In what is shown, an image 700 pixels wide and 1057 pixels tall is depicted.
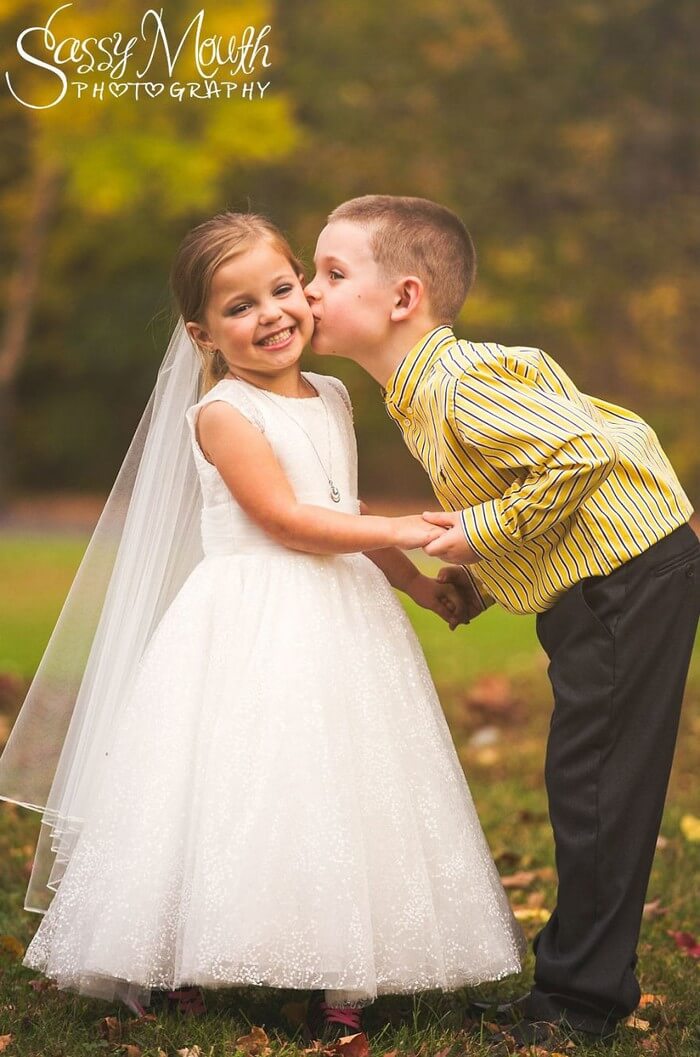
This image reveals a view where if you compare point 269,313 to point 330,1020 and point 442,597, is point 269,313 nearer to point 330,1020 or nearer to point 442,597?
point 442,597

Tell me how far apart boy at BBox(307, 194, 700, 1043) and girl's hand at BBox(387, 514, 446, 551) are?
0.03 metres

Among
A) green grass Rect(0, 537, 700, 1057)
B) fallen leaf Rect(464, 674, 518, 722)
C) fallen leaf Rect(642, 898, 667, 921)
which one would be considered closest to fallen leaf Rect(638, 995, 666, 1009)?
green grass Rect(0, 537, 700, 1057)

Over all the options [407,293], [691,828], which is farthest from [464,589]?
[691,828]

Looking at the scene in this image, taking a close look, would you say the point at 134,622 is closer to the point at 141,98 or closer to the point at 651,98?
the point at 141,98

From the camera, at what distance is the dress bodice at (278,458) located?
2.84 metres

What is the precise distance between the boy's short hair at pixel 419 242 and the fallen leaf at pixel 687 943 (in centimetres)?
178

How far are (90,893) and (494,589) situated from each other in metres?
1.12

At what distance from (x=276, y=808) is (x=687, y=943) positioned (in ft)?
4.73

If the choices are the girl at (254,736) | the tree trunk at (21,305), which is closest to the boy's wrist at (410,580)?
the girl at (254,736)

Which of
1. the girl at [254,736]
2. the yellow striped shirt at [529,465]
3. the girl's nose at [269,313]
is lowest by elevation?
the girl at [254,736]

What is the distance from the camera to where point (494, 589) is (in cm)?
294

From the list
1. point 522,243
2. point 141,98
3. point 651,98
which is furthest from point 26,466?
point 651,98

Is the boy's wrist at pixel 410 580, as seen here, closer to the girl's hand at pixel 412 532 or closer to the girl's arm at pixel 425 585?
the girl's arm at pixel 425 585

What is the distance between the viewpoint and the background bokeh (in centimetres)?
1666
